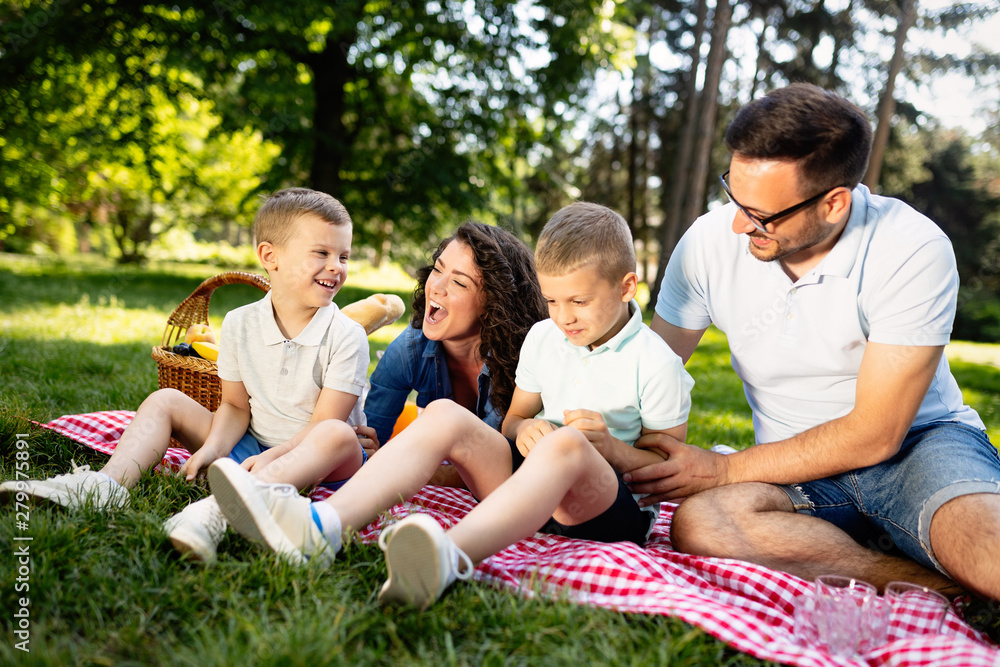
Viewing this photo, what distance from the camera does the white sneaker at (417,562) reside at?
1727 millimetres

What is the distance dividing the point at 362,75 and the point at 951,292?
34.8 feet

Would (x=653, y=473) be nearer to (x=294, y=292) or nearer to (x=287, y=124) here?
(x=294, y=292)

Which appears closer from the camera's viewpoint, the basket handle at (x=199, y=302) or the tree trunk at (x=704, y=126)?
the basket handle at (x=199, y=302)

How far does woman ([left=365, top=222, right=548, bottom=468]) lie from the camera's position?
2975mm

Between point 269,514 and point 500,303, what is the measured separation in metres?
1.37

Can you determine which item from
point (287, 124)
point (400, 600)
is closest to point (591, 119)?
point (287, 124)

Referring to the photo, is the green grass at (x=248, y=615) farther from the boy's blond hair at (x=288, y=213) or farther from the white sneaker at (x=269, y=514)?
the boy's blond hair at (x=288, y=213)

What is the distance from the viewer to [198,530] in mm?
1981

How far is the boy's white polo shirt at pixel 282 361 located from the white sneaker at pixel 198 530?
0.81m

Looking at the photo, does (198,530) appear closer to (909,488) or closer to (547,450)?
(547,450)

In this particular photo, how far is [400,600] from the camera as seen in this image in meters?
1.79

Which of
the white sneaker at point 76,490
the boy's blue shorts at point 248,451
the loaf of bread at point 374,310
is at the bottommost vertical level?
the boy's blue shorts at point 248,451

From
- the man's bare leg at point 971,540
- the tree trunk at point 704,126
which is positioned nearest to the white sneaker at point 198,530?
the man's bare leg at point 971,540

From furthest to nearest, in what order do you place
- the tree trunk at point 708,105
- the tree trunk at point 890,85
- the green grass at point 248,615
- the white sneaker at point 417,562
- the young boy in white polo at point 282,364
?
the tree trunk at point 890,85 → the tree trunk at point 708,105 → the young boy in white polo at point 282,364 → the white sneaker at point 417,562 → the green grass at point 248,615
